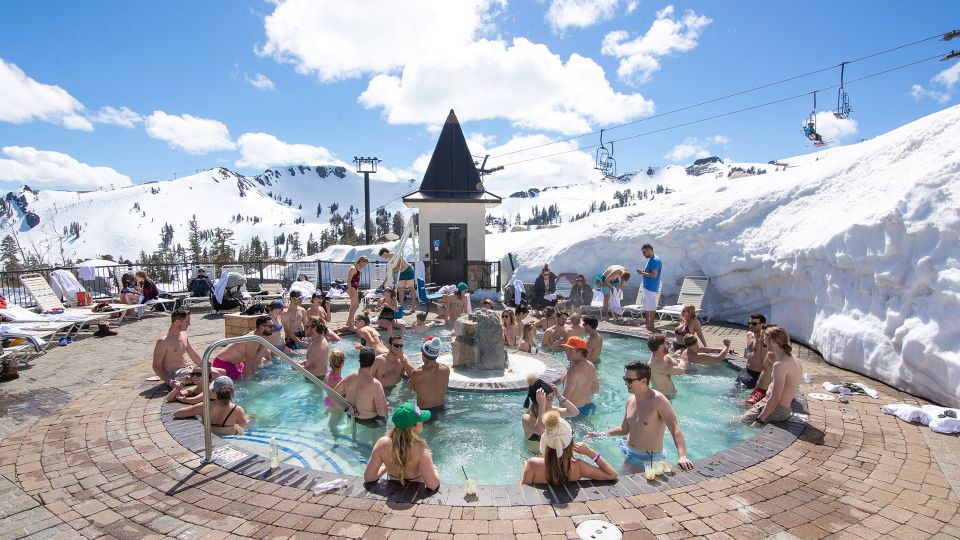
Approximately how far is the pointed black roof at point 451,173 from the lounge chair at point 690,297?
7604 mm

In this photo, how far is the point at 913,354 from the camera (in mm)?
5961

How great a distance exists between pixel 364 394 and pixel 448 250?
1201 cm

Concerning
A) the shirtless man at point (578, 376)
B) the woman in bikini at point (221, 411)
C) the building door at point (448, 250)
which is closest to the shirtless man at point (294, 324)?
the woman in bikini at point (221, 411)

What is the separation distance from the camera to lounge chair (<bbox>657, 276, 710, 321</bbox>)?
36.8 feet

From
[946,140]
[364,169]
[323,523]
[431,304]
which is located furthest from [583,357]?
[364,169]

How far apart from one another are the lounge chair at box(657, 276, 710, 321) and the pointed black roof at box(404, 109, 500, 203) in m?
7.60

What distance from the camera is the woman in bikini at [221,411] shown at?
521cm

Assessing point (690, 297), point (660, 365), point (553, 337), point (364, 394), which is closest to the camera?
point (364, 394)

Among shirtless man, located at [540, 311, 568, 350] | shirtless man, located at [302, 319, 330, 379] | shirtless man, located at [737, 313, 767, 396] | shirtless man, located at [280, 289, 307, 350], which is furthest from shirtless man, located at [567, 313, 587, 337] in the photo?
shirtless man, located at [280, 289, 307, 350]

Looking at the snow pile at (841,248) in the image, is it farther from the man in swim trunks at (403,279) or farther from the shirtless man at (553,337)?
the shirtless man at (553,337)

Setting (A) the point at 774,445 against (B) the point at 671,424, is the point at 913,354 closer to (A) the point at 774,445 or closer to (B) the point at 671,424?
(A) the point at 774,445

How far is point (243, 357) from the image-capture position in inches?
297

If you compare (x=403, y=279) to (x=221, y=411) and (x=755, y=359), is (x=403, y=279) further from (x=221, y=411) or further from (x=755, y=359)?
(x=755, y=359)

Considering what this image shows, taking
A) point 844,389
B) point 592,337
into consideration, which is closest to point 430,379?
point 592,337
